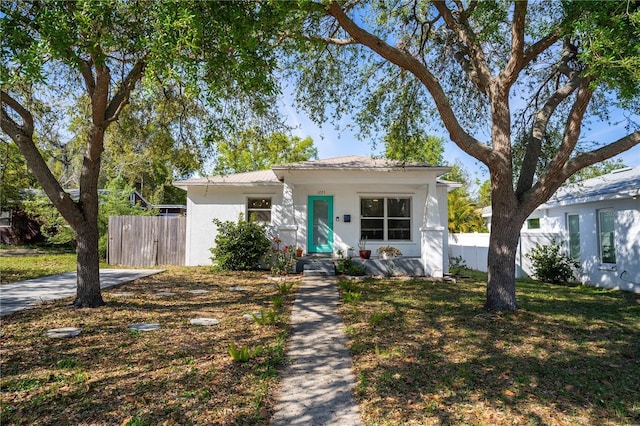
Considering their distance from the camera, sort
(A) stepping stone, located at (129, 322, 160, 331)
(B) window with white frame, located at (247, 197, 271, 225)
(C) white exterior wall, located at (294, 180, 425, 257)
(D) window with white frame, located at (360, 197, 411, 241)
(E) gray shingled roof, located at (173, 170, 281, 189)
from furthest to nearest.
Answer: (B) window with white frame, located at (247, 197, 271, 225), (E) gray shingled roof, located at (173, 170, 281, 189), (D) window with white frame, located at (360, 197, 411, 241), (C) white exterior wall, located at (294, 180, 425, 257), (A) stepping stone, located at (129, 322, 160, 331)

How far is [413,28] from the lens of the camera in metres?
9.71

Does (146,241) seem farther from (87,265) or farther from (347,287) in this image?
(347,287)

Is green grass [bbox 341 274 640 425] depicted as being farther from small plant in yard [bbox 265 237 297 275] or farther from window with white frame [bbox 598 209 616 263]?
small plant in yard [bbox 265 237 297 275]

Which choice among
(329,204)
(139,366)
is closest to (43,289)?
(139,366)

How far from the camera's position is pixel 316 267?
39.2 feet

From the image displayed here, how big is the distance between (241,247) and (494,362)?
9.64m

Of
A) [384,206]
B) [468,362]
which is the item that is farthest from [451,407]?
[384,206]

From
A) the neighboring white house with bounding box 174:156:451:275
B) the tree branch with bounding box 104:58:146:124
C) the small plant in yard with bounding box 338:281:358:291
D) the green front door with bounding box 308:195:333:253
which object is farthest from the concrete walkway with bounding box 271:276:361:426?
the green front door with bounding box 308:195:333:253

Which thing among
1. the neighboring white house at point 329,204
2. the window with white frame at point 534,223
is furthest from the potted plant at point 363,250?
the window with white frame at point 534,223

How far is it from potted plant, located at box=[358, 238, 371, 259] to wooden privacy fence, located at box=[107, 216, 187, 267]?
6.80 metres

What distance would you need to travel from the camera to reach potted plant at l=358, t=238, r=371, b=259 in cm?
1250

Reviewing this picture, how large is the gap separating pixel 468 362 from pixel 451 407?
1268 millimetres

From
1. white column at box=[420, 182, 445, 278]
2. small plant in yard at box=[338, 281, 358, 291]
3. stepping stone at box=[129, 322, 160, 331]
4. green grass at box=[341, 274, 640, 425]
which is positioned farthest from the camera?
white column at box=[420, 182, 445, 278]

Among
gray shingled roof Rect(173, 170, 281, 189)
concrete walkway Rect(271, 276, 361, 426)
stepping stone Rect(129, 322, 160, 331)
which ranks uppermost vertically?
gray shingled roof Rect(173, 170, 281, 189)
